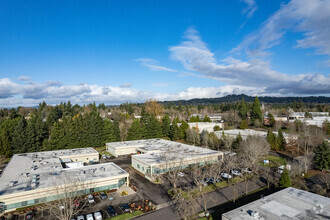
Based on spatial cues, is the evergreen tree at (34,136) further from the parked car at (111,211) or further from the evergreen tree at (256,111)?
the evergreen tree at (256,111)

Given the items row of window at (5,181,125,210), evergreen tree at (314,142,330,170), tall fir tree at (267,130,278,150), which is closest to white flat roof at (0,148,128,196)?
row of window at (5,181,125,210)

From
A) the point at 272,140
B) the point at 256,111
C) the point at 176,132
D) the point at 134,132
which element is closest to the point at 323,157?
the point at 272,140

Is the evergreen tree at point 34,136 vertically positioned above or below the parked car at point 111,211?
above

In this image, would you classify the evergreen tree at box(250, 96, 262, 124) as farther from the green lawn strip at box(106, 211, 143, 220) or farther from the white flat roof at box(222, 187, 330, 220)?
the green lawn strip at box(106, 211, 143, 220)

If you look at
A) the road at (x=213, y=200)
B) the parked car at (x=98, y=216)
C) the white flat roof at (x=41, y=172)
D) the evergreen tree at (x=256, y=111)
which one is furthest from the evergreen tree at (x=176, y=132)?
the parked car at (x=98, y=216)

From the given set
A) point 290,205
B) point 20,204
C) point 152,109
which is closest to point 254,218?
point 290,205

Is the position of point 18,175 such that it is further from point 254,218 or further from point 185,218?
point 254,218
